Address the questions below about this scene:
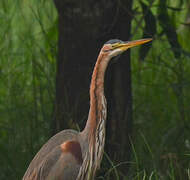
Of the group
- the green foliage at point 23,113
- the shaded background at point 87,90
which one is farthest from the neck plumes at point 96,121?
the green foliage at point 23,113

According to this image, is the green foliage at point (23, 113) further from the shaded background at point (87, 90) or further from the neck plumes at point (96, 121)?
the neck plumes at point (96, 121)

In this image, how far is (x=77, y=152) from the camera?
329 cm

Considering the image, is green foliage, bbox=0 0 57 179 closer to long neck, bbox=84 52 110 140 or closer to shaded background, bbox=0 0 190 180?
shaded background, bbox=0 0 190 180

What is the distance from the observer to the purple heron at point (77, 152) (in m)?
3.21

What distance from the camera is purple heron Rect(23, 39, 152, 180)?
3.21 m

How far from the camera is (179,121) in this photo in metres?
4.38

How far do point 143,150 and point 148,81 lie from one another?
975mm

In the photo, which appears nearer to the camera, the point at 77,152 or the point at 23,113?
the point at 77,152

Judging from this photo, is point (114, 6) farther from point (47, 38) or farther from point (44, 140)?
point (44, 140)

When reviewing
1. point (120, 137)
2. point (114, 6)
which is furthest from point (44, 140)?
point (114, 6)

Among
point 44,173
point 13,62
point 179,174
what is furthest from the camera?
point 13,62

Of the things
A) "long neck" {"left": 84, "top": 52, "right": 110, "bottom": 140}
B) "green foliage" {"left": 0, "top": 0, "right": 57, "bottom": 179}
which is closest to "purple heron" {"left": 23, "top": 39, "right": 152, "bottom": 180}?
"long neck" {"left": 84, "top": 52, "right": 110, "bottom": 140}

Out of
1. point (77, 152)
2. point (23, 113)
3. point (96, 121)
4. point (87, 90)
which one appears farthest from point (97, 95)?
point (23, 113)

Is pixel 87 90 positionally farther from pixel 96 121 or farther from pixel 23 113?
pixel 96 121
